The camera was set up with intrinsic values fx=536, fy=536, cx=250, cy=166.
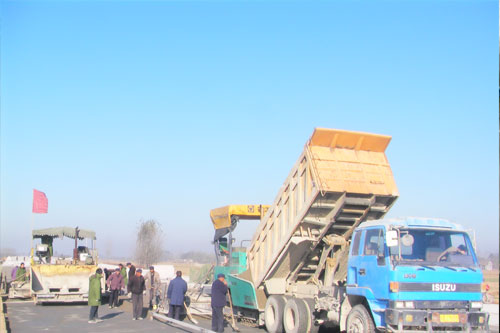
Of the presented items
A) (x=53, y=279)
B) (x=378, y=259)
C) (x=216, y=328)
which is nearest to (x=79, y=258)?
(x=53, y=279)

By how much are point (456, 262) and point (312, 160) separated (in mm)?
3638

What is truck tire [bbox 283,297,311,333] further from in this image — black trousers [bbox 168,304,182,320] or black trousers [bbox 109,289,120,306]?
black trousers [bbox 109,289,120,306]

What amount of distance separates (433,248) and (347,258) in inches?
109

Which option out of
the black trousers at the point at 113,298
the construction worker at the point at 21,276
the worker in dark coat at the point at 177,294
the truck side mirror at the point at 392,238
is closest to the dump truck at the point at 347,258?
the truck side mirror at the point at 392,238

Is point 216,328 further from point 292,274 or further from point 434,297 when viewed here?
point 434,297

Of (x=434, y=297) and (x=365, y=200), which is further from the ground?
(x=365, y=200)

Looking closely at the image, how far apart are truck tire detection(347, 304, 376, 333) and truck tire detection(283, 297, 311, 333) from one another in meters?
1.94

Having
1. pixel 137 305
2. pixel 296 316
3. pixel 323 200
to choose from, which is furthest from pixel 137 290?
pixel 323 200

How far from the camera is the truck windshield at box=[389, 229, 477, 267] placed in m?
9.06

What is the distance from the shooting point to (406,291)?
8.75m

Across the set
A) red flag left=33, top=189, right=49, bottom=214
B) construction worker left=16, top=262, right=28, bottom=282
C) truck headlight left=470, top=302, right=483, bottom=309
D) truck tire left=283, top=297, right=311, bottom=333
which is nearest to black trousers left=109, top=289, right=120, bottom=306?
red flag left=33, top=189, right=49, bottom=214

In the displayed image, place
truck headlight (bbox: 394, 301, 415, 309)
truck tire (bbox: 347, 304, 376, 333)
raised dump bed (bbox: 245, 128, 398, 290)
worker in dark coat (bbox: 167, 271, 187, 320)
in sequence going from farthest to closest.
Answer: worker in dark coat (bbox: 167, 271, 187, 320), raised dump bed (bbox: 245, 128, 398, 290), truck tire (bbox: 347, 304, 376, 333), truck headlight (bbox: 394, 301, 415, 309)

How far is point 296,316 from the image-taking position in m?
11.7

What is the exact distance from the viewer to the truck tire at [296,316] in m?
11.5
